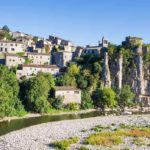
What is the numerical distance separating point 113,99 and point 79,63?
2417cm

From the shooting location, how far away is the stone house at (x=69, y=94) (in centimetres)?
8856

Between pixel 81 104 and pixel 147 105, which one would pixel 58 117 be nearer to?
pixel 81 104

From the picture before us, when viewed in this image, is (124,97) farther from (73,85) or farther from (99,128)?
(99,128)

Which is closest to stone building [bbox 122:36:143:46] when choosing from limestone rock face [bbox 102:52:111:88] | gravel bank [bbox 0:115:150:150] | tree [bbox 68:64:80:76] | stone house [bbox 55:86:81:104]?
limestone rock face [bbox 102:52:111:88]

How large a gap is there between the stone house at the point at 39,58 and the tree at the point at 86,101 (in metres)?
19.4

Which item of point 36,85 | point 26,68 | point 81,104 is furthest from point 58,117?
point 26,68

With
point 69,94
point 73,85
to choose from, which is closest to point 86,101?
point 69,94

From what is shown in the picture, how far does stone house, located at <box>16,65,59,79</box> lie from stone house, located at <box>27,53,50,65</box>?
714 cm

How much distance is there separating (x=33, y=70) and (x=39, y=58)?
11.9 meters

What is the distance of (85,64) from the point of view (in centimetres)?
11194

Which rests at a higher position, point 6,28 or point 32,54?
point 6,28

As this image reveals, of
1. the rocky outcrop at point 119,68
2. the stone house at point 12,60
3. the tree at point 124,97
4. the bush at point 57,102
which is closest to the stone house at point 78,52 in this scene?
the rocky outcrop at point 119,68

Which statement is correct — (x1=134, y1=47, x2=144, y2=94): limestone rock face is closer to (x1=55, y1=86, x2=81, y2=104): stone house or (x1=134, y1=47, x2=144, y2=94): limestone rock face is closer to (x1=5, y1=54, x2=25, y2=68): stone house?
(x1=55, y1=86, x2=81, y2=104): stone house

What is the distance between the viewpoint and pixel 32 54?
349ft
